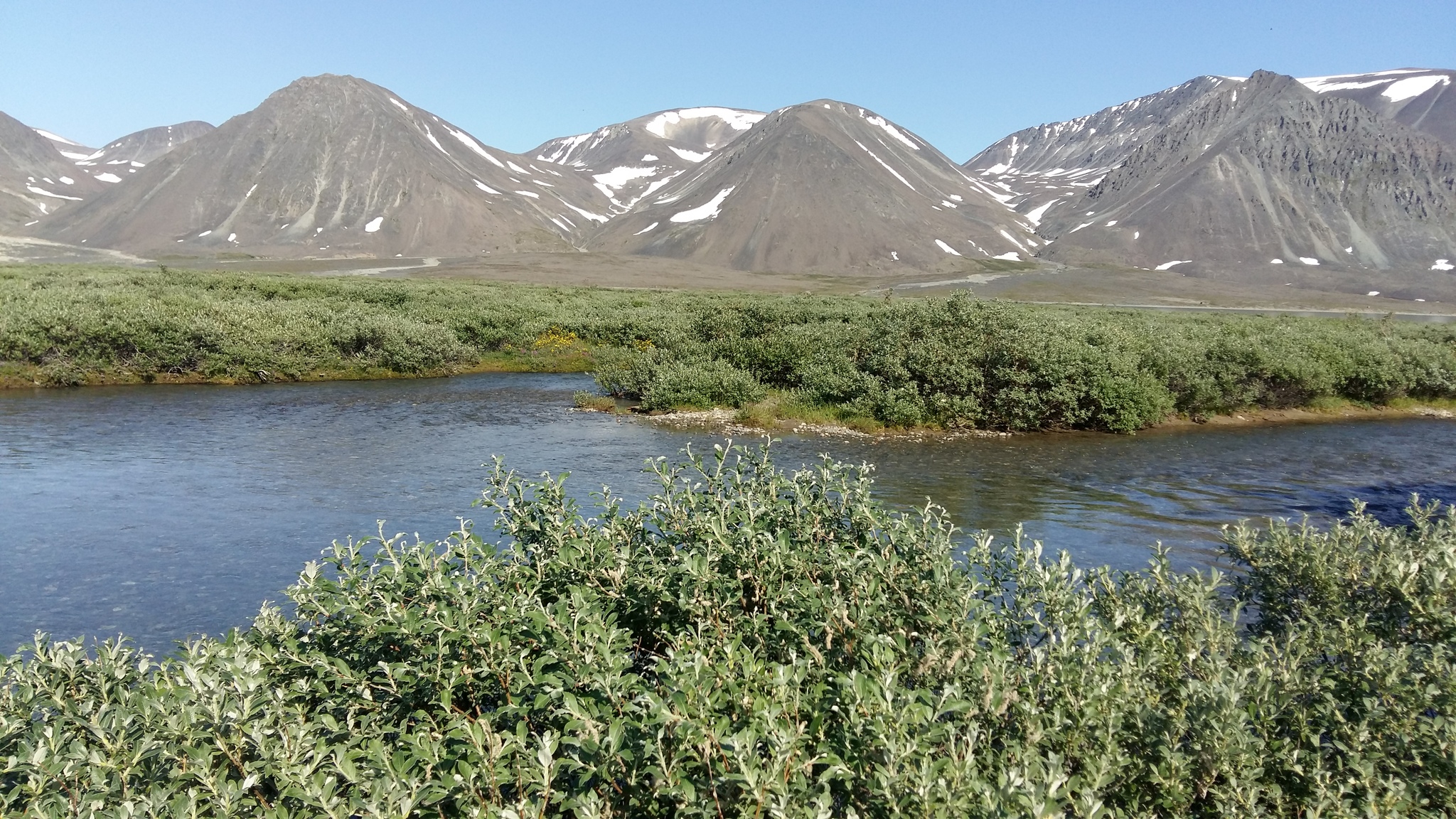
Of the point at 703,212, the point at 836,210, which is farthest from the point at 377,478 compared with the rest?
the point at 703,212

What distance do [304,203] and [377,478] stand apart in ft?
598

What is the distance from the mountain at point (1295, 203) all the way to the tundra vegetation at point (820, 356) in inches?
4792

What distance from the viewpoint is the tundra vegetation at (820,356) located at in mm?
26734

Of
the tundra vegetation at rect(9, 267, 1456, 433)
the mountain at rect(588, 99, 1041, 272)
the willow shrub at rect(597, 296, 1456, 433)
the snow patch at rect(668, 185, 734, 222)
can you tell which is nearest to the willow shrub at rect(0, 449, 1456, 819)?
the willow shrub at rect(597, 296, 1456, 433)

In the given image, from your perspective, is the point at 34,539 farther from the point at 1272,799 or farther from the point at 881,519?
the point at 1272,799

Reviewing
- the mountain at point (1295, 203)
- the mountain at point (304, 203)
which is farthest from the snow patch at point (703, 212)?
Answer: the mountain at point (1295, 203)

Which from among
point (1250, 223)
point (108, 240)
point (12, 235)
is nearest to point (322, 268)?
point (108, 240)

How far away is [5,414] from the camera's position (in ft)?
86.1

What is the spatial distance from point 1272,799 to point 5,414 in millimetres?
33249

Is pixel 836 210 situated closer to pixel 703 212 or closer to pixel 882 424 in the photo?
pixel 703 212

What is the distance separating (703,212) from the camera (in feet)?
611

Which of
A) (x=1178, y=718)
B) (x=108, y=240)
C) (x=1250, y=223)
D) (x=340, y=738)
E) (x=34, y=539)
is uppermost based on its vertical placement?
(x=1250, y=223)

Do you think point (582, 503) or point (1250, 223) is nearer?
point (582, 503)

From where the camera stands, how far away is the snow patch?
182625 mm
